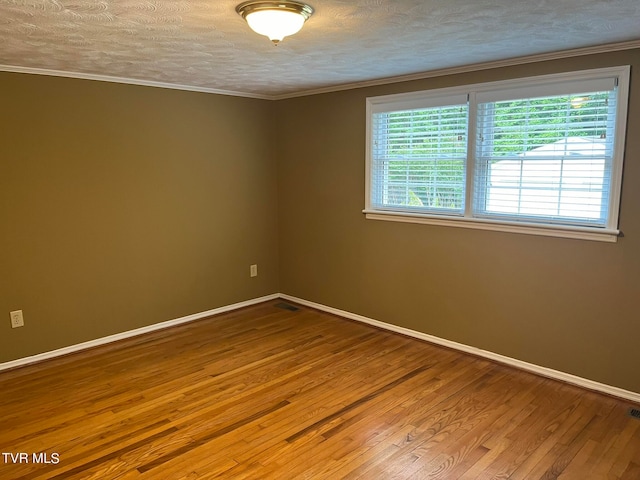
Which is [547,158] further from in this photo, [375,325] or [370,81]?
[375,325]

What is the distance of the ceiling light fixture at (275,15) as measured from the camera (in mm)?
2068

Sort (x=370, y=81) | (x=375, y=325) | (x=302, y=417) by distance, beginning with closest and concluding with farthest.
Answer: (x=302, y=417), (x=370, y=81), (x=375, y=325)

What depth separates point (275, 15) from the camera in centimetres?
208

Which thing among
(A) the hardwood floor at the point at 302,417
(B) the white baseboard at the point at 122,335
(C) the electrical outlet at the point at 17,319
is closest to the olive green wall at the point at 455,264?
(A) the hardwood floor at the point at 302,417

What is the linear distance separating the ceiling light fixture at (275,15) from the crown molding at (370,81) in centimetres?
172

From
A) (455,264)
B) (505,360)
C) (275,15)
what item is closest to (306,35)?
(275,15)

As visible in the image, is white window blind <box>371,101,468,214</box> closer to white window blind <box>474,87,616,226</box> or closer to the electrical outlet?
white window blind <box>474,87,616,226</box>

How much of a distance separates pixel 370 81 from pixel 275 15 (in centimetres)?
211

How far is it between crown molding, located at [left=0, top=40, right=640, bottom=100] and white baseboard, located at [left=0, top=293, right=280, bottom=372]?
2.08 m

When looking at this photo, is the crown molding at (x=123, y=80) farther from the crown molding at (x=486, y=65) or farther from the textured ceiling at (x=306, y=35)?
the crown molding at (x=486, y=65)

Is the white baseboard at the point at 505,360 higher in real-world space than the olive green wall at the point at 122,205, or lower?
lower

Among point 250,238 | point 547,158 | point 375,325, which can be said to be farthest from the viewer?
point 250,238

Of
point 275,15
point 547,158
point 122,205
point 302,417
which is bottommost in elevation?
point 302,417

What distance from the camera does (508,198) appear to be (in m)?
3.48
